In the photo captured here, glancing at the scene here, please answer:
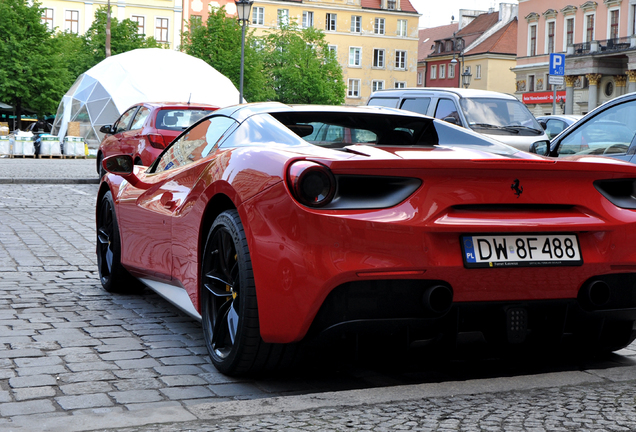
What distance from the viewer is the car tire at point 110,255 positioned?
6191mm

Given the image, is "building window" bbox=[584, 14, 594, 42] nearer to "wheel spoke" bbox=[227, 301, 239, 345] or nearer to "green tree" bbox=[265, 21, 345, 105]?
"green tree" bbox=[265, 21, 345, 105]

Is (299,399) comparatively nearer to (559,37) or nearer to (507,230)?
(507,230)

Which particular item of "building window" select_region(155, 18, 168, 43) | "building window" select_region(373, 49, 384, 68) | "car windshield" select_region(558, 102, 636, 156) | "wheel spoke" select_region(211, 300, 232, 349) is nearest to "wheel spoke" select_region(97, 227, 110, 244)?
"wheel spoke" select_region(211, 300, 232, 349)

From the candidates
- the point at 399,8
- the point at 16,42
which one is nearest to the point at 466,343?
the point at 16,42

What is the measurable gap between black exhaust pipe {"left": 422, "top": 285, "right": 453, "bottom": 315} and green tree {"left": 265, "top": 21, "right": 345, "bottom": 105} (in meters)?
71.7

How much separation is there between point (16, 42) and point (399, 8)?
4745cm

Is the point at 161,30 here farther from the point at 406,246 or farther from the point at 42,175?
the point at 406,246

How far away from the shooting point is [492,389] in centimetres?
376

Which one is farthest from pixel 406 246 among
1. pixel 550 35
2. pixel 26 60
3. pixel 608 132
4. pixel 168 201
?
pixel 550 35

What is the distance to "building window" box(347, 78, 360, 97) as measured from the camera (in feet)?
297

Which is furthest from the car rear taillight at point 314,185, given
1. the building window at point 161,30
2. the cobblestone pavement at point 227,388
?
the building window at point 161,30

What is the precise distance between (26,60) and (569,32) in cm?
3775

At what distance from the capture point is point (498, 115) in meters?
15.6

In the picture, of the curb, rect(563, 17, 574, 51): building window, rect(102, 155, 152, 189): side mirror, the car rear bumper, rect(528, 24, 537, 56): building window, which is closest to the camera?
the car rear bumper
